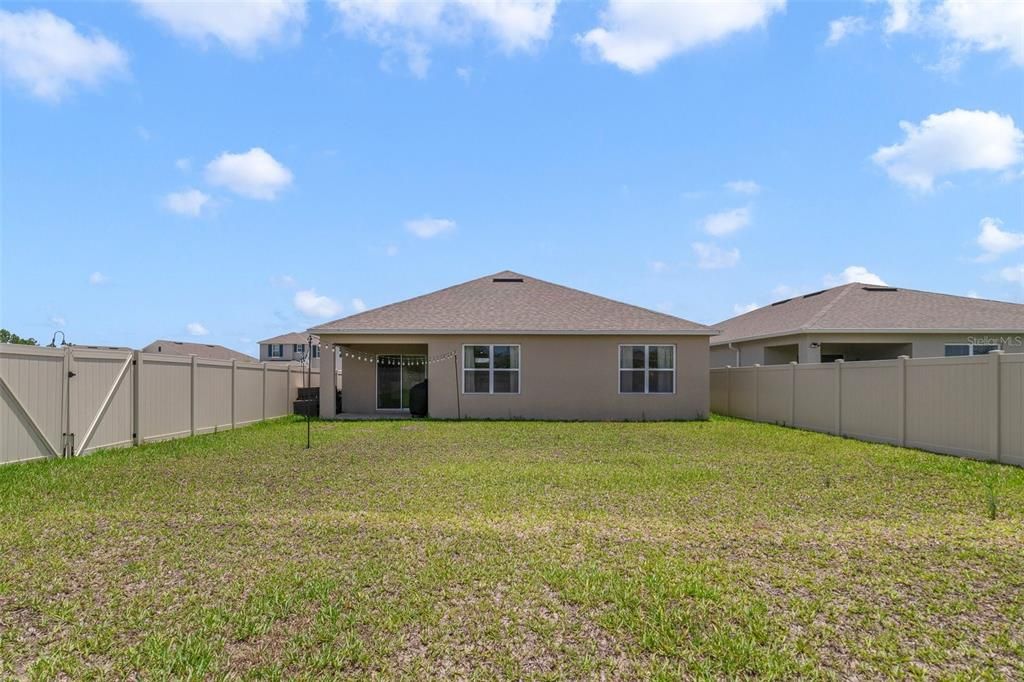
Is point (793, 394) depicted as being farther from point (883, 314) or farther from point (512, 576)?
point (512, 576)

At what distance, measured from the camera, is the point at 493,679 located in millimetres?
3031

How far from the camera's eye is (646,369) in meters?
17.0

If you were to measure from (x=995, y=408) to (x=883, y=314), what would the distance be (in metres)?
10.6

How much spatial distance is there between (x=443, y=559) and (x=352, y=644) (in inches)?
48.4

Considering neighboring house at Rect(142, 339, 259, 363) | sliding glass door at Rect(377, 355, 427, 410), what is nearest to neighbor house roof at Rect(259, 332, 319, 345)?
neighboring house at Rect(142, 339, 259, 363)

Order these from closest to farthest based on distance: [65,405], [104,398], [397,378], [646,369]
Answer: [65,405] < [104,398] < [646,369] < [397,378]

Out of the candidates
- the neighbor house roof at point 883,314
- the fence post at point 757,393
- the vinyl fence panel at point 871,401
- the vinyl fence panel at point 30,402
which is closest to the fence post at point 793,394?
the fence post at point 757,393

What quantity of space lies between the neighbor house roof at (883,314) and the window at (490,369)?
6387 millimetres

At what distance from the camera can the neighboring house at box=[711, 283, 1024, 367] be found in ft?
57.7

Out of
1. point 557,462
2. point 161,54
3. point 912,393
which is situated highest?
point 161,54

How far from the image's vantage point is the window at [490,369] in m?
17.0

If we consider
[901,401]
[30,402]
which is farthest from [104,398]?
[901,401]

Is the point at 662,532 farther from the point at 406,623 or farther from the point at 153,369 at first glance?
the point at 153,369

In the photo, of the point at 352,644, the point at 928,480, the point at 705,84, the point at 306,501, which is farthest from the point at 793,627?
the point at 705,84
